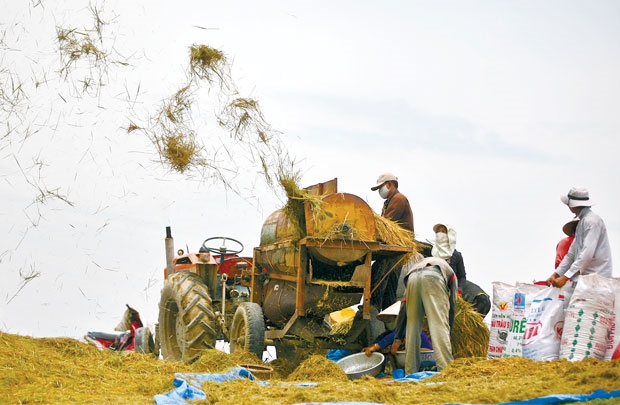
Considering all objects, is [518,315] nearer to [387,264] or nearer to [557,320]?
[557,320]

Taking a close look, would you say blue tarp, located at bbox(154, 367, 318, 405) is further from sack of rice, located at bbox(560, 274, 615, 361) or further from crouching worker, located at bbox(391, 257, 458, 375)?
sack of rice, located at bbox(560, 274, 615, 361)

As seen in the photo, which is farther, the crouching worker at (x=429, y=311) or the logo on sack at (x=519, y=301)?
the logo on sack at (x=519, y=301)

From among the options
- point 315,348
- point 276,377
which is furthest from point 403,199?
point 276,377

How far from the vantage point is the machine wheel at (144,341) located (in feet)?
34.4

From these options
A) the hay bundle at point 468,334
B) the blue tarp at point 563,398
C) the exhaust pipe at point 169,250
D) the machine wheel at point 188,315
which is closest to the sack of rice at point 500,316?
the hay bundle at point 468,334

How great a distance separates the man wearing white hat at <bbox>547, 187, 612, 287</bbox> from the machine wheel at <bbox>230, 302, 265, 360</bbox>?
9.48 ft

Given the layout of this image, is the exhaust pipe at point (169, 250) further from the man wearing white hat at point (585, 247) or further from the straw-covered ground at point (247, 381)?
the man wearing white hat at point (585, 247)

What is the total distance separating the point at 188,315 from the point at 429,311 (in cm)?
290

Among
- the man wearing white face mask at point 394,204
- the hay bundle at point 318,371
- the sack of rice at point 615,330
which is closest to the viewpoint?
the sack of rice at point 615,330

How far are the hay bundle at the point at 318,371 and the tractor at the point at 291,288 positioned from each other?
0.60 m

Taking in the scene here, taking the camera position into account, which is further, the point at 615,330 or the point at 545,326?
the point at 545,326

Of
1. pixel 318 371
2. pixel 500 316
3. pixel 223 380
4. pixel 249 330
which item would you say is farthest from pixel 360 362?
pixel 223 380

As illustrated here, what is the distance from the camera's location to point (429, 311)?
729 centimetres

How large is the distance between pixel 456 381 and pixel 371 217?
2349mm
